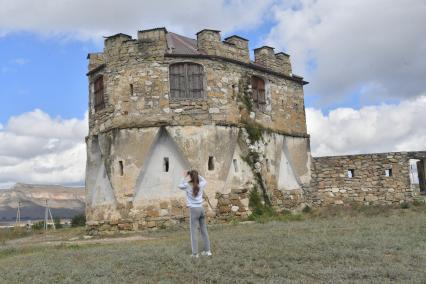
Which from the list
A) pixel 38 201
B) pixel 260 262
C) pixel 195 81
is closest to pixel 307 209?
pixel 195 81

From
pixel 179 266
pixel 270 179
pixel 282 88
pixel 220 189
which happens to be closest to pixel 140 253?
pixel 179 266

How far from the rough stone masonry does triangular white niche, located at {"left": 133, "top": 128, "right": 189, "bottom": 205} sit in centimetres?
4

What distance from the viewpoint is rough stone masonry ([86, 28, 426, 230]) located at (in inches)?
720

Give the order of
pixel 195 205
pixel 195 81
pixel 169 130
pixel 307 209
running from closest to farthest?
pixel 195 205 < pixel 169 130 < pixel 195 81 < pixel 307 209

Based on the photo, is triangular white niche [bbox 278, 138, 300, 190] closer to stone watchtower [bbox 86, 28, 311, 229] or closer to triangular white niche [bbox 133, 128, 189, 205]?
stone watchtower [bbox 86, 28, 311, 229]

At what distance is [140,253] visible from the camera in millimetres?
10188

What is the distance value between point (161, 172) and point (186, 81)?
373cm

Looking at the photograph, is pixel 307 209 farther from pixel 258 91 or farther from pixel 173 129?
pixel 173 129

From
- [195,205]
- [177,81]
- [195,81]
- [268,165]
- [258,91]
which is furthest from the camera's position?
[258,91]

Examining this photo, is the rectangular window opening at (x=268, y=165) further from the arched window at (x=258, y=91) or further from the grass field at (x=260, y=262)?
the grass field at (x=260, y=262)

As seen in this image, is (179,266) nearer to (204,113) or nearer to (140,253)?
(140,253)

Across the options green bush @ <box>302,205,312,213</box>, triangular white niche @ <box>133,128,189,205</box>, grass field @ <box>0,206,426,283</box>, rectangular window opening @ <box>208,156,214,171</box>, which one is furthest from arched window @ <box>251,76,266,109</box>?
grass field @ <box>0,206,426,283</box>

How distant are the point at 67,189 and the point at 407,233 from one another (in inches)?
3798

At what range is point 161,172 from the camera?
18.5 metres
